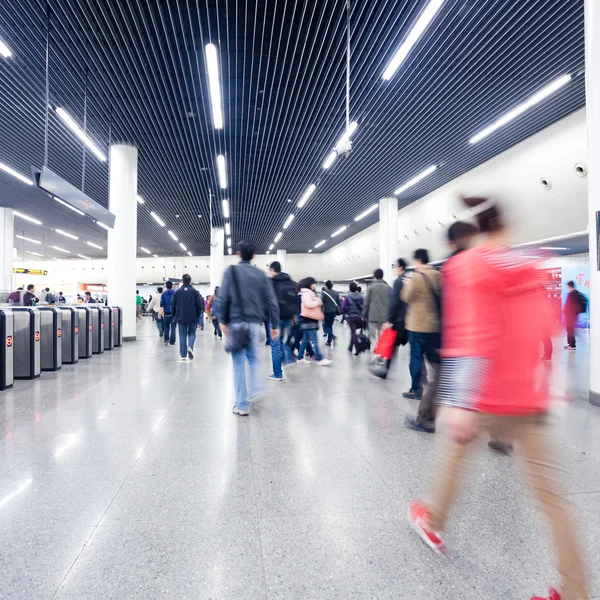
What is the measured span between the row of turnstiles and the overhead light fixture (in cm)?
498

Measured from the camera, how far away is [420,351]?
13.2 feet

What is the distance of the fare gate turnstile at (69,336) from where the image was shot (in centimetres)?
703

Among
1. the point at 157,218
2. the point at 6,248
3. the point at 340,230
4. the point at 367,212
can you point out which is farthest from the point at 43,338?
the point at 340,230

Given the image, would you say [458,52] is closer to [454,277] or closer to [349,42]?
[349,42]

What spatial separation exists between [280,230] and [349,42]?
18003mm

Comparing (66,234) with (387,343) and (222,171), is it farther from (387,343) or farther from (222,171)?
(387,343)

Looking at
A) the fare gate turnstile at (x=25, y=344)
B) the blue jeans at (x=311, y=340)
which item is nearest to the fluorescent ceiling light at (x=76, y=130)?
the fare gate turnstile at (x=25, y=344)

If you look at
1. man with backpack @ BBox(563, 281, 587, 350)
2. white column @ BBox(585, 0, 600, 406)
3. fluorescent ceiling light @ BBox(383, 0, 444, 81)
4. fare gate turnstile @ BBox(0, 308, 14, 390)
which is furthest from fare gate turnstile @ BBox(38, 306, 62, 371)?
man with backpack @ BBox(563, 281, 587, 350)

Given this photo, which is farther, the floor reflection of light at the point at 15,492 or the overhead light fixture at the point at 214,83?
the overhead light fixture at the point at 214,83

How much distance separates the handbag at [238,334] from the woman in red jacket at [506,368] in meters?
2.46

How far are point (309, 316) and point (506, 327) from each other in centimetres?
540

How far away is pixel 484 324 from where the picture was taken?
1.35 m

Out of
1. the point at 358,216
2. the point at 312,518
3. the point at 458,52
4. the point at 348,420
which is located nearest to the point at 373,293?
the point at 348,420

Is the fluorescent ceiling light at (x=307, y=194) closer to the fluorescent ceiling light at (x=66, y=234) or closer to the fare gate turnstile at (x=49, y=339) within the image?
the fare gate turnstile at (x=49, y=339)
